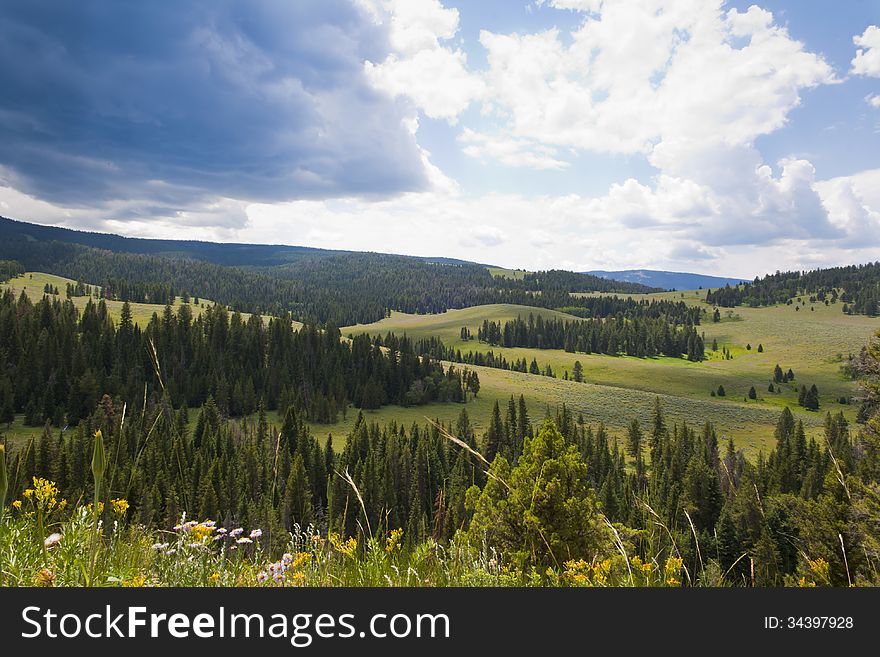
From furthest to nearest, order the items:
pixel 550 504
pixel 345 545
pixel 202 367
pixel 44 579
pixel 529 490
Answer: pixel 202 367 < pixel 550 504 < pixel 529 490 < pixel 345 545 < pixel 44 579

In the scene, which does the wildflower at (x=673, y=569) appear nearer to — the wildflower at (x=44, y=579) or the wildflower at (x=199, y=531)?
the wildflower at (x=199, y=531)

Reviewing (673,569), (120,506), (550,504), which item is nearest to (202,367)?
(550,504)

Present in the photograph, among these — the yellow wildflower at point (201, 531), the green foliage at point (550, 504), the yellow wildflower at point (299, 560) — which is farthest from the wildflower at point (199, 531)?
the green foliage at point (550, 504)

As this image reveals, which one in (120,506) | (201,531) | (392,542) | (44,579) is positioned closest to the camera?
(44,579)

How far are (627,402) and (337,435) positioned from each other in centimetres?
9020

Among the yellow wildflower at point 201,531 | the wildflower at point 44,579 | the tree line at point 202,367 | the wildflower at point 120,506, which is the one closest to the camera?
the wildflower at point 44,579

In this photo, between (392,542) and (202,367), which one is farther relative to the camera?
(202,367)

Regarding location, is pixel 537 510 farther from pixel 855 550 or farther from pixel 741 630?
pixel 741 630

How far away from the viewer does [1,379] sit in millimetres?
108000

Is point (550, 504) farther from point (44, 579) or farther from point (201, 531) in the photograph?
point (44, 579)

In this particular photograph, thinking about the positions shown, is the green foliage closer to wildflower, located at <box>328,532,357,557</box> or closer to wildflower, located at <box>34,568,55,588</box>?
wildflower, located at <box>328,532,357,557</box>

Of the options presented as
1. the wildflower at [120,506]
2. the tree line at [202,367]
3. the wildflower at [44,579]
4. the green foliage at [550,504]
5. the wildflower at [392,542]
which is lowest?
the tree line at [202,367]

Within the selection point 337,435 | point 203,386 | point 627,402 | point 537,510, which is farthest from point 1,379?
point 627,402

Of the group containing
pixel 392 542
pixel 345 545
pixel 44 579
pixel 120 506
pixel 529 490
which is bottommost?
pixel 529 490
